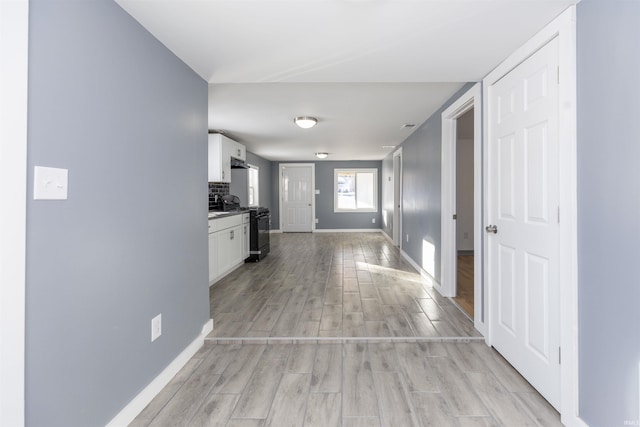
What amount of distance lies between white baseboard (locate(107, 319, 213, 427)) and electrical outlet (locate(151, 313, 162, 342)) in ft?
0.78

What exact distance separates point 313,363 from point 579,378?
1.45 m

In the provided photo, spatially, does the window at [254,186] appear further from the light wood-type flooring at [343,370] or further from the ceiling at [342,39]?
the ceiling at [342,39]

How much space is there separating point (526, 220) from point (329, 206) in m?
7.73

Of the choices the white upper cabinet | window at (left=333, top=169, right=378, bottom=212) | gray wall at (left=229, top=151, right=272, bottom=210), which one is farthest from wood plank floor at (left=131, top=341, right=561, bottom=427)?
window at (left=333, top=169, right=378, bottom=212)

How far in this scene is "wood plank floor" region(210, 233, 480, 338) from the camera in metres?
2.71

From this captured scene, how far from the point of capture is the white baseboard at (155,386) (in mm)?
1632

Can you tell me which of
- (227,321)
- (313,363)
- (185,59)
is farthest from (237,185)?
(313,363)

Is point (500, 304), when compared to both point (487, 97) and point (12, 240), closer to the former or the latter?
point (487, 97)

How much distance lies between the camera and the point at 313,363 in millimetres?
2229

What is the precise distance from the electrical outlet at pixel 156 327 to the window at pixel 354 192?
781 centimetres

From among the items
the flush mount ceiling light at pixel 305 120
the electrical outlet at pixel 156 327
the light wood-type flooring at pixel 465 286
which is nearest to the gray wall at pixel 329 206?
the light wood-type flooring at pixel 465 286

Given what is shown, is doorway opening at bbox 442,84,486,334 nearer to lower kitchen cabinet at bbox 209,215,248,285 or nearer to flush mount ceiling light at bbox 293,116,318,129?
flush mount ceiling light at bbox 293,116,318,129

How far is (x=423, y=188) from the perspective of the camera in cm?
457

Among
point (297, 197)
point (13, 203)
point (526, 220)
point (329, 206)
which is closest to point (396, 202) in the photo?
point (329, 206)
